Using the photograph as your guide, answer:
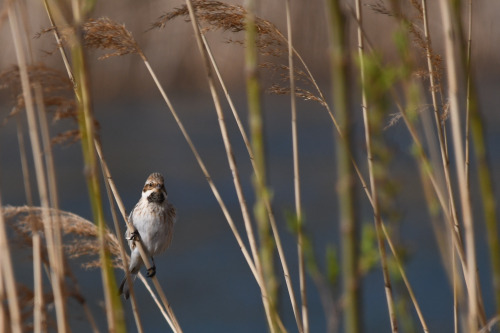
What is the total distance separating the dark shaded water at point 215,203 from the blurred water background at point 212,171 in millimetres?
21

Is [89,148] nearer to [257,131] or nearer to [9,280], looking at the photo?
[257,131]

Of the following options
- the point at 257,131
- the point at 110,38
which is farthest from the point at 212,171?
the point at 257,131

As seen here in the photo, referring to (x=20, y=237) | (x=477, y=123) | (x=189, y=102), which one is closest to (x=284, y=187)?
(x=189, y=102)

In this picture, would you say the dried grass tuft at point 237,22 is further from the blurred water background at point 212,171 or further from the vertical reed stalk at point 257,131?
the blurred water background at point 212,171

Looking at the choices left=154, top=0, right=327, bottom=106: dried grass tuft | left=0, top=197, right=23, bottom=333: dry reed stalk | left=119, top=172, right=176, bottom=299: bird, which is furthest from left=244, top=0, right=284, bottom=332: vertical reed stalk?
left=119, top=172, right=176, bottom=299: bird

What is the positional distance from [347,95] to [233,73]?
9003 mm

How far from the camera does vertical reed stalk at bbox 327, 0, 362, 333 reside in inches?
38.3

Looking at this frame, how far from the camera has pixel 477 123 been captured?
136cm

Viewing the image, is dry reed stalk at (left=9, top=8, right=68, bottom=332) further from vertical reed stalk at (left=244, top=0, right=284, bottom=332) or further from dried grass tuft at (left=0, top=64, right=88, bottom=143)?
vertical reed stalk at (left=244, top=0, right=284, bottom=332)

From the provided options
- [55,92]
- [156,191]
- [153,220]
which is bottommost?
[153,220]

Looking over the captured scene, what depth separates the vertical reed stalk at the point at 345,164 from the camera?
974 millimetres

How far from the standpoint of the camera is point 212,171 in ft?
34.8

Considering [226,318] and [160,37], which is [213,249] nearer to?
[226,318]

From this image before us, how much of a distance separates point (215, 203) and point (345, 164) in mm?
9741
